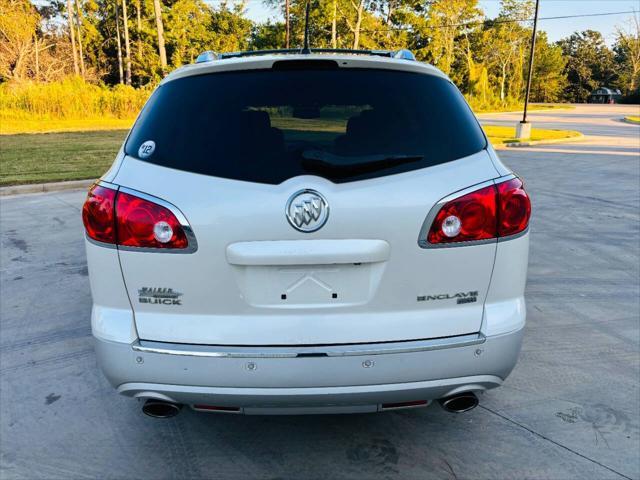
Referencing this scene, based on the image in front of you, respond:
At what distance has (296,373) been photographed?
2.04 meters

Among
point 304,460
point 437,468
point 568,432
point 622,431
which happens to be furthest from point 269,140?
point 622,431

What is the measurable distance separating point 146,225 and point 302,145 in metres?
0.75

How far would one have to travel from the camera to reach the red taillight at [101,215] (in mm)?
2129

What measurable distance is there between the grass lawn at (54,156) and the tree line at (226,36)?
20182mm

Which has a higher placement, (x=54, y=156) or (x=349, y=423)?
(x=54, y=156)

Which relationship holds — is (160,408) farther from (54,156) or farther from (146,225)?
(54,156)

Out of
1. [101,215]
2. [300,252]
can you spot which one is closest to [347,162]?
[300,252]

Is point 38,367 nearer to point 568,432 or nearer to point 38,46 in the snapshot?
point 568,432

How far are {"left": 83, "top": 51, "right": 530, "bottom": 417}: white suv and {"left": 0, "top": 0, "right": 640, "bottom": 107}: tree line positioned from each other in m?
36.3

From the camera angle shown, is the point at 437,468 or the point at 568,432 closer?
the point at 437,468

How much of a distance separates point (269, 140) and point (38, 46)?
4809 centimetres

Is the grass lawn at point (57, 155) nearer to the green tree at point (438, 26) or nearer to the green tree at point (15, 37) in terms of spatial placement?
the green tree at point (15, 37)

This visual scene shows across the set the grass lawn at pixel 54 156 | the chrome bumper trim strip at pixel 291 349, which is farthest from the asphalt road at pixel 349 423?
the grass lawn at pixel 54 156

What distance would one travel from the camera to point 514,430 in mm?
2812
